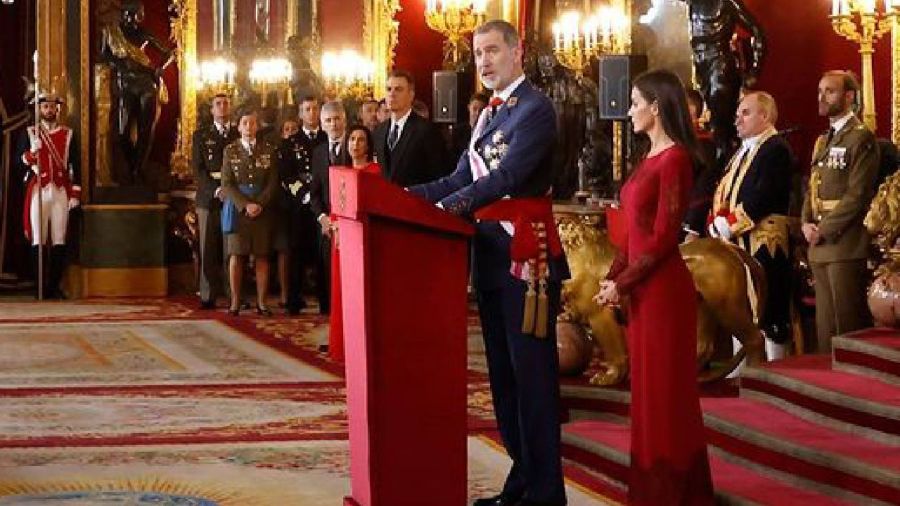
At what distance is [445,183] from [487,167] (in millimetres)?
191

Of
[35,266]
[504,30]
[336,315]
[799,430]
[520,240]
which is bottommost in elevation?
[799,430]

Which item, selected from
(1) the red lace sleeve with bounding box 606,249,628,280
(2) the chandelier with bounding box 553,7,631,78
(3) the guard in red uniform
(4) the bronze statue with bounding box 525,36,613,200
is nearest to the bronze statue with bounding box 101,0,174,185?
(3) the guard in red uniform

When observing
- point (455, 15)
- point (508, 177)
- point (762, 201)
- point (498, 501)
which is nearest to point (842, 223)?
point (762, 201)

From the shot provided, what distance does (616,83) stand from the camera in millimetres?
10234

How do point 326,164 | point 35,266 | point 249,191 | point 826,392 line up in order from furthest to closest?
point 35,266, point 249,191, point 326,164, point 826,392

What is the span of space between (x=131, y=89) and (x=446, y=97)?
161 inches

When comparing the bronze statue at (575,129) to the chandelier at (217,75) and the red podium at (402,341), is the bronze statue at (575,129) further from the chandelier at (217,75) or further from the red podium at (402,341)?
the red podium at (402,341)

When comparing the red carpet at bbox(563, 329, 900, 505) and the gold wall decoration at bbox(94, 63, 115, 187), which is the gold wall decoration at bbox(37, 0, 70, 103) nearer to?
the gold wall decoration at bbox(94, 63, 115, 187)

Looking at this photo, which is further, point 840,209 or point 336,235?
point 336,235

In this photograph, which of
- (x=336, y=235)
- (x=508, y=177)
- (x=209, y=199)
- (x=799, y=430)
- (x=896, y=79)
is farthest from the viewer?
(x=209, y=199)

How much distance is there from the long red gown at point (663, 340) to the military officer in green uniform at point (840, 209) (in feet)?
8.89

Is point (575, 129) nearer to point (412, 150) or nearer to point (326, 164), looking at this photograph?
point (326, 164)

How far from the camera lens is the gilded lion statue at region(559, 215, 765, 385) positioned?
26.0 feet

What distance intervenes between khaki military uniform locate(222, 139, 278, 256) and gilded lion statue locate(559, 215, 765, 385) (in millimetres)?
4981
